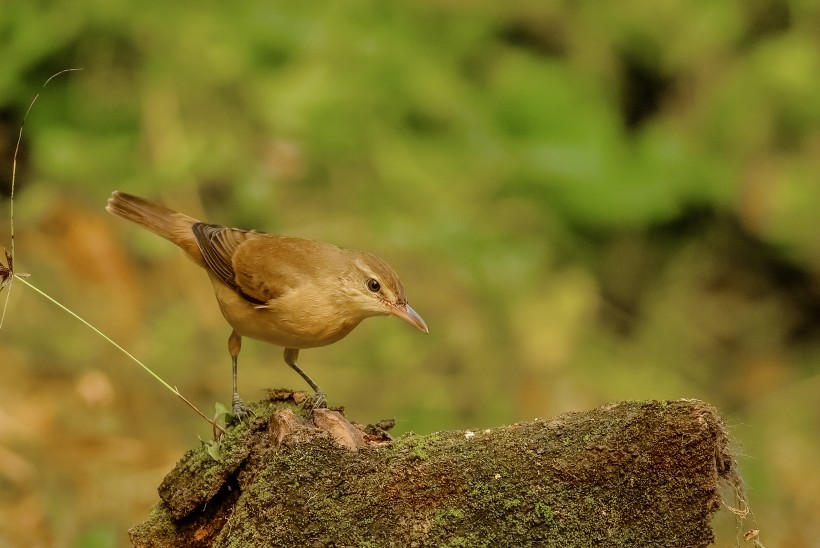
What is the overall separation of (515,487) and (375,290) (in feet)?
5.12

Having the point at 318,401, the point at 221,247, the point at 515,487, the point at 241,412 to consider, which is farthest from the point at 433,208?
the point at 515,487

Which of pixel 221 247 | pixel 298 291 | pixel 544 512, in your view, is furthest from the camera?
pixel 221 247

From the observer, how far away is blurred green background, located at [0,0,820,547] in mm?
6898

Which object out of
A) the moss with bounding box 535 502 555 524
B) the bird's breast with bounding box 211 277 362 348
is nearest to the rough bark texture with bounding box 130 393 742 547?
the moss with bounding box 535 502 555 524

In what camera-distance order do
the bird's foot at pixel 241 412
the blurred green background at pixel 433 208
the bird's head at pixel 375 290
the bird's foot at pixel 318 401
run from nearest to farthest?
the bird's foot at pixel 241 412, the bird's foot at pixel 318 401, the bird's head at pixel 375 290, the blurred green background at pixel 433 208

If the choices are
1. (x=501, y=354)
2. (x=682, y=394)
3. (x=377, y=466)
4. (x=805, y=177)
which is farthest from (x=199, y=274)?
(x=805, y=177)

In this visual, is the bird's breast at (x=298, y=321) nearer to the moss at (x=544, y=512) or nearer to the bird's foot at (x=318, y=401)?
the bird's foot at (x=318, y=401)

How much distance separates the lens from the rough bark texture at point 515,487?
2947mm

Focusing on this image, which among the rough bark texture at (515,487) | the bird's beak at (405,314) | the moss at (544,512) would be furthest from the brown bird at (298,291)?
the moss at (544,512)

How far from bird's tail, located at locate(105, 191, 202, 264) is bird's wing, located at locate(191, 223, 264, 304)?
0.13 meters

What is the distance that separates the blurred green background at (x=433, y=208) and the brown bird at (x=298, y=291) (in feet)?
6.48

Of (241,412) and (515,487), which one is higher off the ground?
(241,412)

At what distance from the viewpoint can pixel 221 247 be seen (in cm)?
484

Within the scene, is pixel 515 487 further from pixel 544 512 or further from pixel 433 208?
pixel 433 208
